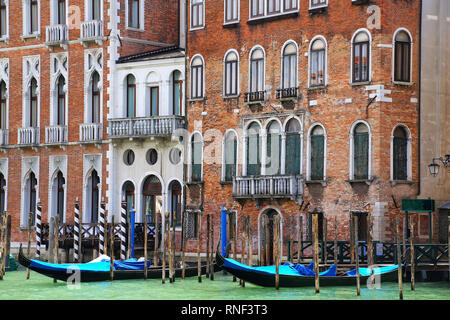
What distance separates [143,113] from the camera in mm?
37594

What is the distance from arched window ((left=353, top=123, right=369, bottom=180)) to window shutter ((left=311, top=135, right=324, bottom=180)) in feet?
3.38

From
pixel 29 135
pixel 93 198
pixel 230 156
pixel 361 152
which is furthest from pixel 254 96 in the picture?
pixel 29 135

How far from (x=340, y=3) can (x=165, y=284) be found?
8.19m

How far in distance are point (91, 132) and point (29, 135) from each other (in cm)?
255

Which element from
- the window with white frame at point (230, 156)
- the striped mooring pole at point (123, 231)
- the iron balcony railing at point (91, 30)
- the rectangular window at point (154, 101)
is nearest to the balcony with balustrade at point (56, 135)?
the iron balcony railing at point (91, 30)

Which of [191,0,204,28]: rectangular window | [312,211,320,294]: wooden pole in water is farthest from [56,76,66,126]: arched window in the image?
[312,211,320,294]: wooden pole in water

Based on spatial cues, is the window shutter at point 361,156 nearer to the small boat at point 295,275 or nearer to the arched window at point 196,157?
the small boat at point 295,275

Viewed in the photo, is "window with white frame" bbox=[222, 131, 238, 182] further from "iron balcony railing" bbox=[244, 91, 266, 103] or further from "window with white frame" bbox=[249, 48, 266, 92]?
"window with white frame" bbox=[249, 48, 266, 92]

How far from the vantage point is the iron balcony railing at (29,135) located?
3975 cm

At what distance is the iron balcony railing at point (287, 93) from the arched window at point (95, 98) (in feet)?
22.1

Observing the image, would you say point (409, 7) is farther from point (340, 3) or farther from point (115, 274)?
point (115, 274)

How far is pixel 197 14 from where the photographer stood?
119 feet

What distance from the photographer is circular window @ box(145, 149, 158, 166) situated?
37375 millimetres

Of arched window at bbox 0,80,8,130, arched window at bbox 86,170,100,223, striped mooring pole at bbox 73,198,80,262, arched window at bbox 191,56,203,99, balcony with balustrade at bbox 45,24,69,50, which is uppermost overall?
balcony with balustrade at bbox 45,24,69,50
